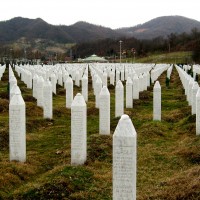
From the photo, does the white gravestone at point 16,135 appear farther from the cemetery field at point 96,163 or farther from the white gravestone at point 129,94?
the white gravestone at point 129,94

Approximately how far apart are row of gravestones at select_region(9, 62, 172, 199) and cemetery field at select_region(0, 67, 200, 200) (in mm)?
437

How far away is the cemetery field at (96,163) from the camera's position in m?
8.38

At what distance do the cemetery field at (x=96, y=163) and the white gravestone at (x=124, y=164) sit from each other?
1163 millimetres

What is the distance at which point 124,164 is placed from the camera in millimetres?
6965

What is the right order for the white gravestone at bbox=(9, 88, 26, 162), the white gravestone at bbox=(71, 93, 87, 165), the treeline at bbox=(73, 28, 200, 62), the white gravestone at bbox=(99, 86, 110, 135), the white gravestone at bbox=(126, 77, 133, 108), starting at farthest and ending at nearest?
1. the treeline at bbox=(73, 28, 200, 62)
2. the white gravestone at bbox=(126, 77, 133, 108)
3. the white gravestone at bbox=(99, 86, 110, 135)
4. the white gravestone at bbox=(9, 88, 26, 162)
5. the white gravestone at bbox=(71, 93, 87, 165)

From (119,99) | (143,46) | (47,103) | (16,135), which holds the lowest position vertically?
(16,135)

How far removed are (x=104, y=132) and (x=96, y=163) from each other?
352 centimetres

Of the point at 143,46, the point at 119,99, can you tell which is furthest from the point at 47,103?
the point at 143,46

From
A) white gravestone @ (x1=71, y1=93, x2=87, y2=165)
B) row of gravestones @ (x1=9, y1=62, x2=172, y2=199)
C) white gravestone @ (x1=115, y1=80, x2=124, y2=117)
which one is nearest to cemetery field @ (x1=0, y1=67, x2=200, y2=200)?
white gravestone @ (x1=71, y1=93, x2=87, y2=165)

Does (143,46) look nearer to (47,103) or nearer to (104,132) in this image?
(47,103)

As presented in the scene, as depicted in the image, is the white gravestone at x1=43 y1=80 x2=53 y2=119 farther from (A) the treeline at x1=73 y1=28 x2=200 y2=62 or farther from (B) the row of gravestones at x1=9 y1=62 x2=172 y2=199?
(A) the treeline at x1=73 y1=28 x2=200 y2=62

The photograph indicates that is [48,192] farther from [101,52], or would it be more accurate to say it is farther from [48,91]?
[101,52]

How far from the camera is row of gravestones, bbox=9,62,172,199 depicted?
6.95 m

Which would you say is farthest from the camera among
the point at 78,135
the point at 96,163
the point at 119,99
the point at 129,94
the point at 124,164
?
the point at 129,94
